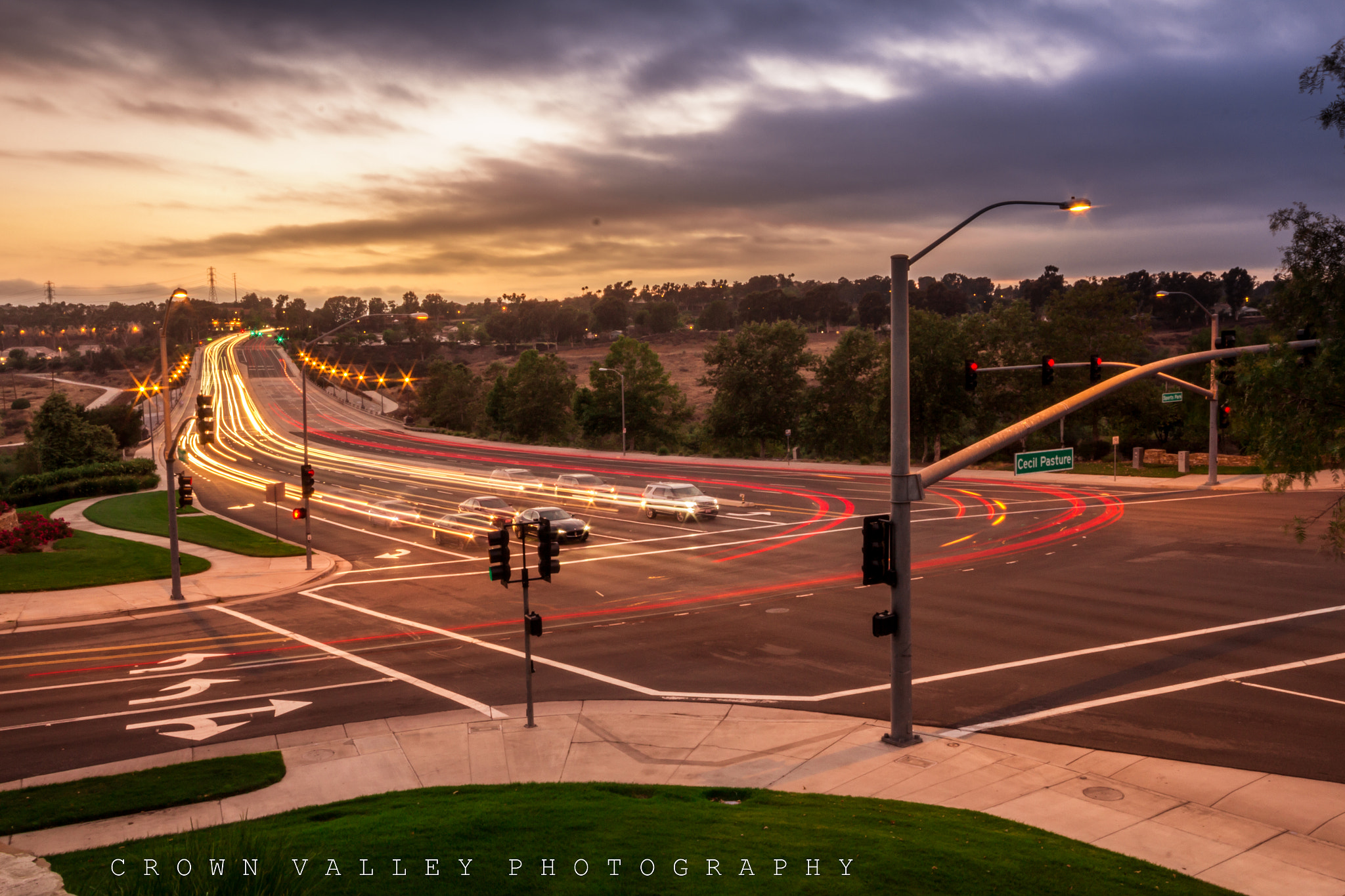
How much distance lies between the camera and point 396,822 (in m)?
10.1

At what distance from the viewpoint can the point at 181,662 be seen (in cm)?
2027

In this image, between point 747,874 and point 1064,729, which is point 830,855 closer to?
point 747,874

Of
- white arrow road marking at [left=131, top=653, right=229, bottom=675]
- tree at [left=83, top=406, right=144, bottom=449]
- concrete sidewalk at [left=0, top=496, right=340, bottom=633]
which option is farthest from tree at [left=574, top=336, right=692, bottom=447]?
white arrow road marking at [left=131, top=653, right=229, bottom=675]

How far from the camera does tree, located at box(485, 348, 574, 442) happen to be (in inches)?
3861

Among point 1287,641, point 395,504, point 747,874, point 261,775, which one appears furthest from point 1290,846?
point 395,504

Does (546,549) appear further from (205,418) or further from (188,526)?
(188,526)

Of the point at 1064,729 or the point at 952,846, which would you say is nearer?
the point at 952,846

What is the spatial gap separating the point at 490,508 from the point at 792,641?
2169 cm

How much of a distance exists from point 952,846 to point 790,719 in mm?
6140

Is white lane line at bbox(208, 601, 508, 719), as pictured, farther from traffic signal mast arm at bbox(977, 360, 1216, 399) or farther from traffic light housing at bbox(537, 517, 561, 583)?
traffic signal mast arm at bbox(977, 360, 1216, 399)

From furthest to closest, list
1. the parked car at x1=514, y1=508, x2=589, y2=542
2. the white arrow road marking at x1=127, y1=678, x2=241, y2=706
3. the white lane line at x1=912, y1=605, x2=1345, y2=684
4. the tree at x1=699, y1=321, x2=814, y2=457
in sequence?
the tree at x1=699, y1=321, x2=814, y2=457 < the parked car at x1=514, y1=508, x2=589, y2=542 < the white lane line at x1=912, y1=605, x2=1345, y2=684 < the white arrow road marking at x1=127, y1=678, x2=241, y2=706

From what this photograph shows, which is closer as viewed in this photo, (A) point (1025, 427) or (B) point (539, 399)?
(A) point (1025, 427)

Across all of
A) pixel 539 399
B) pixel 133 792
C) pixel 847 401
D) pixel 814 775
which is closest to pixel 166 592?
pixel 133 792

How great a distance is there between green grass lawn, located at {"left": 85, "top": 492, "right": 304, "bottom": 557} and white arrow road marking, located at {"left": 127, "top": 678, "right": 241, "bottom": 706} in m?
17.5
